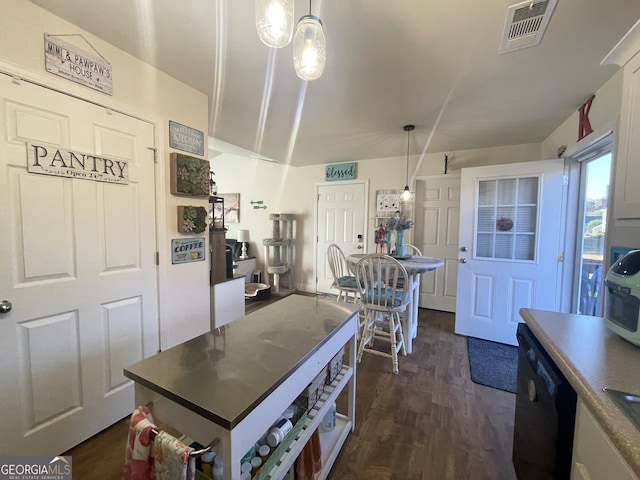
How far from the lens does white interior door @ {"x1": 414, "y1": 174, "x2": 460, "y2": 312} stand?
3711 millimetres

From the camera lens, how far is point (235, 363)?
886 millimetres

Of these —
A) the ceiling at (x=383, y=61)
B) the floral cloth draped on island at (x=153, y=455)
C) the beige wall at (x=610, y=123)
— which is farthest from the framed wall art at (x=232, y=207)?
the beige wall at (x=610, y=123)

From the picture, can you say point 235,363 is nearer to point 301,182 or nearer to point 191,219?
point 191,219

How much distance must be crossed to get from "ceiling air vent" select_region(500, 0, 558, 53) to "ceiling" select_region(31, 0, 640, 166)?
39 millimetres

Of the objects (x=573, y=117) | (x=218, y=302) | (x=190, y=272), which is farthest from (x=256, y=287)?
(x=573, y=117)

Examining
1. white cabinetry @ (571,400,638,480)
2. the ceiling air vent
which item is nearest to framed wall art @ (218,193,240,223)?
the ceiling air vent

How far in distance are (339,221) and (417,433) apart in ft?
10.5

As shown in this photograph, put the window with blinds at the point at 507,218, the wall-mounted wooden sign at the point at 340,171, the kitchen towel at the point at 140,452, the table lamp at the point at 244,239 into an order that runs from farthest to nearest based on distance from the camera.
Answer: the table lamp at the point at 244,239 < the wall-mounted wooden sign at the point at 340,171 < the window with blinds at the point at 507,218 < the kitchen towel at the point at 140,452

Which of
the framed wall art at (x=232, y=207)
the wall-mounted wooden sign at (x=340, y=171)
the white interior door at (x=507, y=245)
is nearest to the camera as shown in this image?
the white interior door at (x=507, y=245)

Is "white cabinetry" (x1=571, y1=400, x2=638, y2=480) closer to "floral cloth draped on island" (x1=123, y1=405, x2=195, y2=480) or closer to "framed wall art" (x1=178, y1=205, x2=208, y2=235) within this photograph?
"floral cloth draped on island" (x1=123, y1=405, x2=195, y2=480)

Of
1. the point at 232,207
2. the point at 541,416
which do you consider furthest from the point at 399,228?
the point at 232,207

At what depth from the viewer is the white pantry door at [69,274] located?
1.23 m

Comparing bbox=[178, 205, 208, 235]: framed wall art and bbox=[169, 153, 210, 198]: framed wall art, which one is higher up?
bbox=[169, 153, 210, 198]: framed wall art

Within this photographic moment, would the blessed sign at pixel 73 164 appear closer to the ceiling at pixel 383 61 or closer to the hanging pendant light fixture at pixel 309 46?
the ceiling at pixel 383 61
